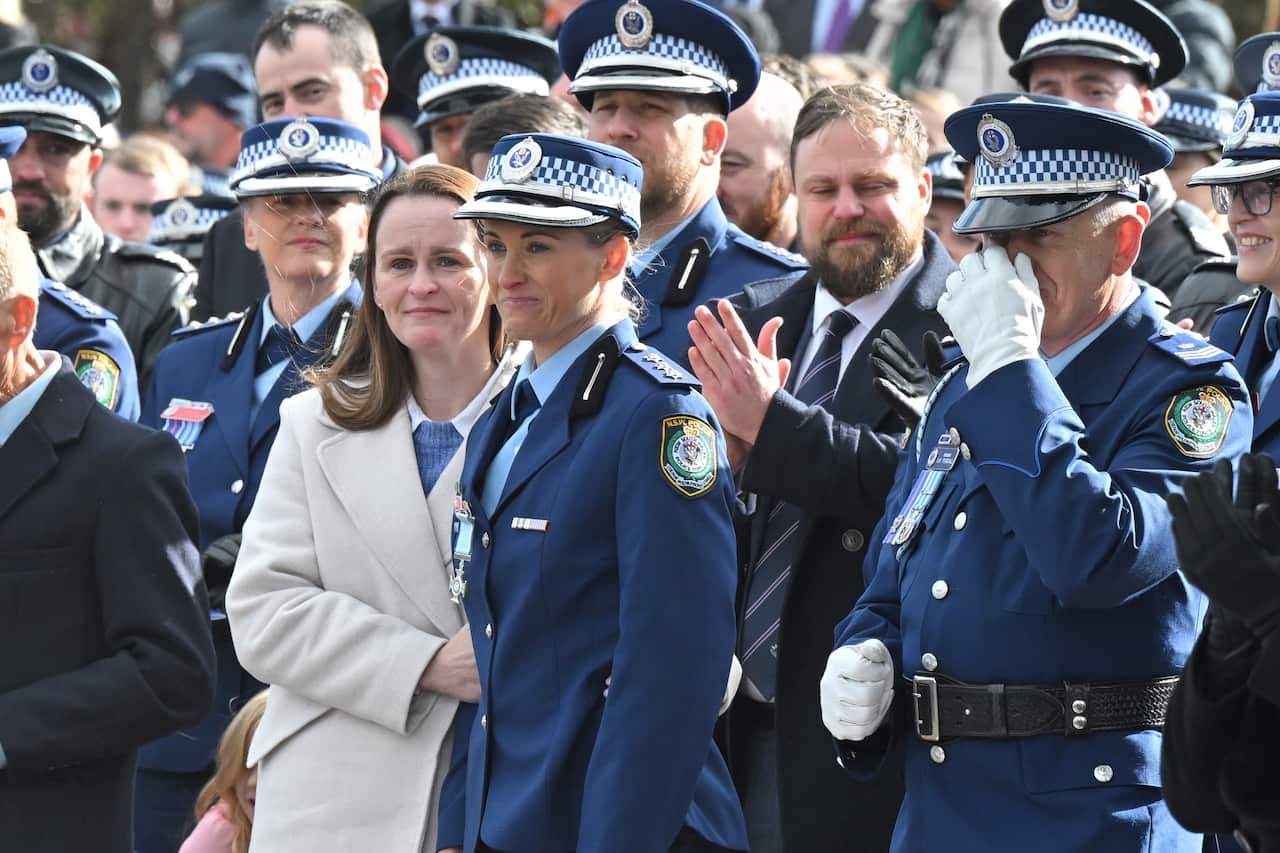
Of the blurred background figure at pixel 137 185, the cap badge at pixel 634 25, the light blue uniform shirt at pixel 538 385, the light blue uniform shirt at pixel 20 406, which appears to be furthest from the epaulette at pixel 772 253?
the blurred background figure at pixel 137 185

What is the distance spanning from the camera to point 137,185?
967 centimetres

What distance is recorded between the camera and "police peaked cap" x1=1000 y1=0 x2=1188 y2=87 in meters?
6.77

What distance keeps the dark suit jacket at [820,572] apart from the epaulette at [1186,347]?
911mm

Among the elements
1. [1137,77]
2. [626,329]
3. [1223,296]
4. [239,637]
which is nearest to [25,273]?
[239,637]

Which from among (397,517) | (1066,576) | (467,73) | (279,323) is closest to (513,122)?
(279,323)

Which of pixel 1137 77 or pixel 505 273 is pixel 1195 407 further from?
pixel 1137 77

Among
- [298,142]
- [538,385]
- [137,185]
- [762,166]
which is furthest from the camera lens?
[137,185]

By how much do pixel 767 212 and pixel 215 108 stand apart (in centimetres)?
489

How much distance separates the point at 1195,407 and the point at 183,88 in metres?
7.99

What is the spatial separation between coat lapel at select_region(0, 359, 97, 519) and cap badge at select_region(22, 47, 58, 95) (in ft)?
9.97

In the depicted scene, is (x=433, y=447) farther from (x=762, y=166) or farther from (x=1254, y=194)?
(x=762, y=166)

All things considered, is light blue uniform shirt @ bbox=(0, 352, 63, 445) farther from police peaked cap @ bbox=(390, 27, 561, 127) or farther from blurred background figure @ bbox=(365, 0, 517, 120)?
blurred background figure @ bbox=(365, 0, 517, 120)

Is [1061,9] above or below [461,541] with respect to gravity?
above

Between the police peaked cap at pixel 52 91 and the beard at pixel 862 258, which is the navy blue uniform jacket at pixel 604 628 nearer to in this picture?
the beard at pixel 862 258
